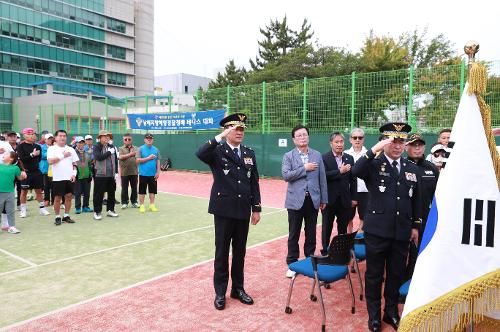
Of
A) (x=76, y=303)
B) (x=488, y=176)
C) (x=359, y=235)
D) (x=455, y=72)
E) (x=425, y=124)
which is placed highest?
(x=455, y=72)

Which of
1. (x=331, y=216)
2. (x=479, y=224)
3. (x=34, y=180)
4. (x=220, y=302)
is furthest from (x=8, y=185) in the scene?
(x=479, y=224)

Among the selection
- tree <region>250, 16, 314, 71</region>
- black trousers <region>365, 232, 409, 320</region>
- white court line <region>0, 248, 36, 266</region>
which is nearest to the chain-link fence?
black trousers <region>365, 232, 409, 320</region>

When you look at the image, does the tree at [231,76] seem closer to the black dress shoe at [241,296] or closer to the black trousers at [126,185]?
the black trousers at [126,185]

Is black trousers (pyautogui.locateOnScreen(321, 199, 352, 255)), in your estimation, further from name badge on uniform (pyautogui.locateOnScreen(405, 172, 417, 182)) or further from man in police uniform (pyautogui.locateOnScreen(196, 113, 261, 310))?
name badge on uniform (pyautogui.locateOnScreen(405, 172, 417, 182))

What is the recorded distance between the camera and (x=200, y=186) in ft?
49.3

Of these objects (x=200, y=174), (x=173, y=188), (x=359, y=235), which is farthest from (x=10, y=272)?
(x=200, y=174)

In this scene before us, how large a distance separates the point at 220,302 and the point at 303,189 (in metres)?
1.89

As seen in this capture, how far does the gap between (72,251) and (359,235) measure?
4535 millimetres

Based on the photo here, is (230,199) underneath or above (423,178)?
underneath

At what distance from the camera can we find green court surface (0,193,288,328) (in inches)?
186

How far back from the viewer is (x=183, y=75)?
8281 centimetres

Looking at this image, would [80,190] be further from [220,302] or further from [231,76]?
[231,76]

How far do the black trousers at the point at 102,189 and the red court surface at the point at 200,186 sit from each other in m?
3.73

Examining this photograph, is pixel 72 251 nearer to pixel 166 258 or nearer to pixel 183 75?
pixel 166 258
